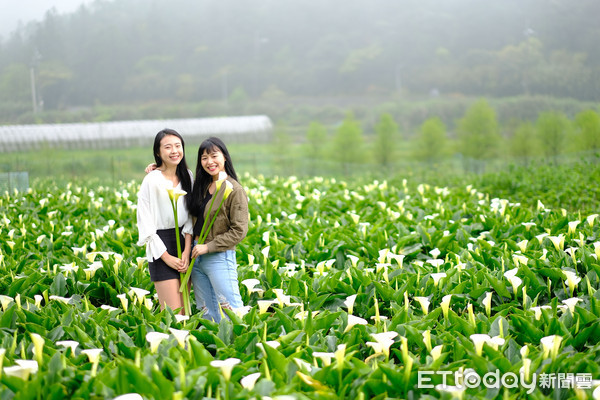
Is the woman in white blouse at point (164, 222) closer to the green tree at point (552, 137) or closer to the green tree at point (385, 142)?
the green tree at point (552, 137)

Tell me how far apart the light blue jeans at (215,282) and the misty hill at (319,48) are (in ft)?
108

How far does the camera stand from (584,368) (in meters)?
2.16

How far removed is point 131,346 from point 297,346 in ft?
2.40

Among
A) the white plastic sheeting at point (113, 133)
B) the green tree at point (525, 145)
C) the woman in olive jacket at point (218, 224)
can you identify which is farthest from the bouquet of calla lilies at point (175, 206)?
the green tree at point (525, 145)

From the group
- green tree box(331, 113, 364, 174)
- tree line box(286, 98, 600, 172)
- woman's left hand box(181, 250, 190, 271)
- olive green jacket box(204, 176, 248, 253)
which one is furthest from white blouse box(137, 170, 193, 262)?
green tree box(331, 113, 364, 174)

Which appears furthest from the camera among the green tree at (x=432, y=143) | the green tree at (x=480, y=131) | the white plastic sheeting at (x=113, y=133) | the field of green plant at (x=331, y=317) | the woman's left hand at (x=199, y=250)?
the green tree at (x=432, y=143)

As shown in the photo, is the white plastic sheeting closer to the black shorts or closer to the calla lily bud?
the black shorts

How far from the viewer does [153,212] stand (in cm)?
306

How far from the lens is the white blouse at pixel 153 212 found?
3.00m

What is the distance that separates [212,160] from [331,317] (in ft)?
3.41

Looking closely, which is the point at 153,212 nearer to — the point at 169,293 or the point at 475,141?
the point at 169,293

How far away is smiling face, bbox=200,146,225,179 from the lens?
3.09m

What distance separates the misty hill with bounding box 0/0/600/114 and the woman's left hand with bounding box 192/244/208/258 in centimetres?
3302

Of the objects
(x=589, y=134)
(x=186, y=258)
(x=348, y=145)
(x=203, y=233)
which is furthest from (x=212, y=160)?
(x=348, y=145)
